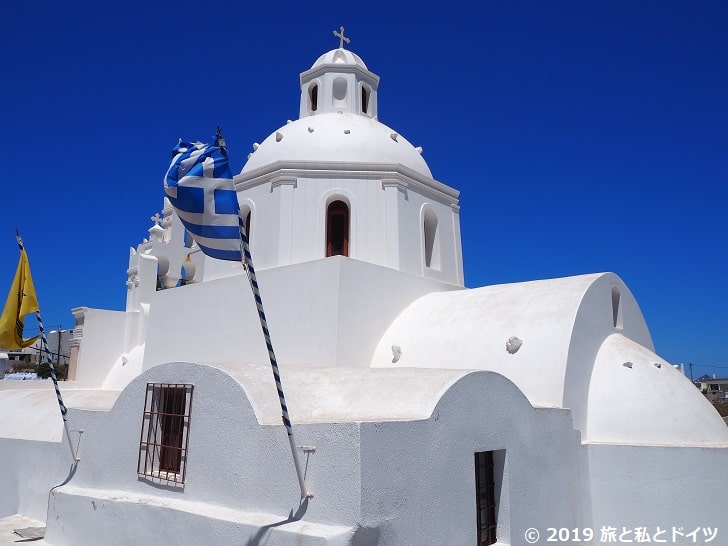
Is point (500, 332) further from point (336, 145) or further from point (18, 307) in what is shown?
point (18, 307)

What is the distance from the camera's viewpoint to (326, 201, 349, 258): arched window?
1191 centimetres

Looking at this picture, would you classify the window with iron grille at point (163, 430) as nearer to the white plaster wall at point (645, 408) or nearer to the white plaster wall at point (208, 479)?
the white plaster wall at point (208, 479)

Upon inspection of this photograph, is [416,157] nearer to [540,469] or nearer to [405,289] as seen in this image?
[405,289]

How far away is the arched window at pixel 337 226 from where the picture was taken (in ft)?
39.1

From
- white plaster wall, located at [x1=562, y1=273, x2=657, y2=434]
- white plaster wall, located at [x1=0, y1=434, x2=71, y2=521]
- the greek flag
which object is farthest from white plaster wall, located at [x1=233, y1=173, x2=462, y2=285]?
the greek flag

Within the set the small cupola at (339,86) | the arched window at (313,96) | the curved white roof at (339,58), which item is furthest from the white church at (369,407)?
the curved white roof at (339,58)

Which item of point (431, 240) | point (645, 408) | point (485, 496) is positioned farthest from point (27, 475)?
point (645, 408)

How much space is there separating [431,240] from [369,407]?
22.7 ft

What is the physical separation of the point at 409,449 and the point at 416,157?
8.81 meters

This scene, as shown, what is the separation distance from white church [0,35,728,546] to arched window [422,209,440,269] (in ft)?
0.10

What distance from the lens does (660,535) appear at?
8078mm

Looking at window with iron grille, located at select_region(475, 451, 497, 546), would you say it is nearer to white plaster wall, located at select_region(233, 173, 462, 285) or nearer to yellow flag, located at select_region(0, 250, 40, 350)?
white plaster wall, located at select_region(233, 173, 462, 285)

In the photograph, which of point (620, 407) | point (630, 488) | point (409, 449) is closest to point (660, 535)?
point (630, 488)

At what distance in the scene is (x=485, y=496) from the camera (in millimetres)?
7070
